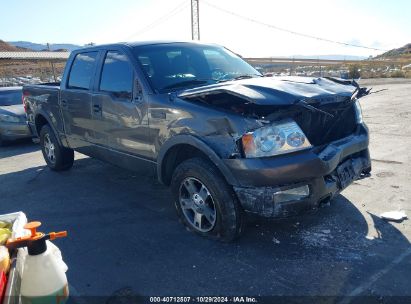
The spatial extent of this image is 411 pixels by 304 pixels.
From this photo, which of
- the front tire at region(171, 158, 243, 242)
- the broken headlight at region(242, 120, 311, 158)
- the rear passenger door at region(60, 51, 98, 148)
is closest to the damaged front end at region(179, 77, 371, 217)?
the broken headlight at region(242, 120, 311, 158)

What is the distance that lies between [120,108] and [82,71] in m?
1.39

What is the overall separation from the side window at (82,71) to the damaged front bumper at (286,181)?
2.79 m

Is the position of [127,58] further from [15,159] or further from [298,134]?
[15,159]

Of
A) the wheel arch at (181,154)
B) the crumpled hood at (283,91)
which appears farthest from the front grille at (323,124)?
the wheel arch at (181,154)

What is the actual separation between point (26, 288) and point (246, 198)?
1.74m

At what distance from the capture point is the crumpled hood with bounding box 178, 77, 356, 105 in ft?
10.0

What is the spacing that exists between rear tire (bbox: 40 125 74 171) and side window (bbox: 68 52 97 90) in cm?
123

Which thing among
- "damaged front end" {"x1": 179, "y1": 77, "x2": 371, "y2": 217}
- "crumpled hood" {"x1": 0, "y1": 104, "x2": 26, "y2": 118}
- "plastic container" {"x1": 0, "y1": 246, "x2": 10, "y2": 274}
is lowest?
"crumpled hood" {"x1": 0, "y1": 104, "x2": 26, "y2": 118}

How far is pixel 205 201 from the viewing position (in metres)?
3.55

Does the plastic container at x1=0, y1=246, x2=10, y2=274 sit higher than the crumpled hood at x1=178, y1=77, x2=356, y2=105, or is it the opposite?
the crumpled hood at x1=178, y1=77, x2=356, y2=105

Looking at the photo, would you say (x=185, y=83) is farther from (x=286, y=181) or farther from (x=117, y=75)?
(x=286, y=181)

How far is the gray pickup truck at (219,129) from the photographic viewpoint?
3.06m

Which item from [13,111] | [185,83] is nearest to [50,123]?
[185,83]

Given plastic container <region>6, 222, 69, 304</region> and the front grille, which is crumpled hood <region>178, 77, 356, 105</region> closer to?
the front grille
